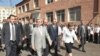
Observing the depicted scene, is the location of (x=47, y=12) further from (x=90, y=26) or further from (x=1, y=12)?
(x=1, y=12)

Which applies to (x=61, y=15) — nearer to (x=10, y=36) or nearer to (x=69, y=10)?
(x=69, y=10)

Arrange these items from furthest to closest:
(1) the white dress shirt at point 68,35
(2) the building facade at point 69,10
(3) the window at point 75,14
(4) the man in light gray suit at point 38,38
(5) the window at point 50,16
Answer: (5) the window at point 50,16
(3) the window at point 75,14
(2) the building facade at point 69,10
(1) the white dress shirt at point 68,35
(4) the man in light gray suit at point 38,38

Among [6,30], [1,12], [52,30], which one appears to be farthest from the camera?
[1,12]

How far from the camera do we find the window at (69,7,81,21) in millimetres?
33166

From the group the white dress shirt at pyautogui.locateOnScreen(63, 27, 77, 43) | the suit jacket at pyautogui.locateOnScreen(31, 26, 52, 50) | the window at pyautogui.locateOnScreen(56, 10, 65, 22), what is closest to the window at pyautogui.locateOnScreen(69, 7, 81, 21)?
the window at pyautogui.locateOnScreen(56, 10, 65, 22)

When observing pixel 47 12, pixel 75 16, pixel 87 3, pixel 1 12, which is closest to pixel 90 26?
pixel 87 3

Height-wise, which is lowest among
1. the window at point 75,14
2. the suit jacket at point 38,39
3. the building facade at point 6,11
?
the suit jacket at point 38,39

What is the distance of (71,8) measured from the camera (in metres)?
35.1

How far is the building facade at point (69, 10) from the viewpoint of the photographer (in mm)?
30125

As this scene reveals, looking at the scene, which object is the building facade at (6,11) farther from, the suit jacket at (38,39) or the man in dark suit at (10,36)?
the suit jacket at (38,39)

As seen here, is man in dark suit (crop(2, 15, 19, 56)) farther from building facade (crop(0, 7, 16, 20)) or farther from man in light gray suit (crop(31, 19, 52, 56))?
building facade (crop(0, 7, 16, 20))

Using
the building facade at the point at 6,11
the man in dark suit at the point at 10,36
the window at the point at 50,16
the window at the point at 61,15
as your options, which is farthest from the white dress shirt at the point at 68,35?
the building facade at the point at 6,11

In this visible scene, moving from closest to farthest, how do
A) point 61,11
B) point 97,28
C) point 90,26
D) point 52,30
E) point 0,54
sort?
1. point 52,30
2. point 0,54
3. point 97,28
4. point 90,26
5. point 61,11

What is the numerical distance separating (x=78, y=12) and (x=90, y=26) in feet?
20.8
